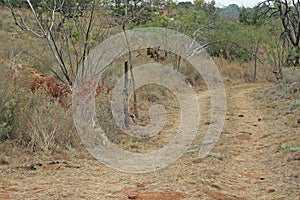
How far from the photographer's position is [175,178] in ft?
13.6

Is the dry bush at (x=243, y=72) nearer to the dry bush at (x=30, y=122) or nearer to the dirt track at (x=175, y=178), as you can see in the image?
the dirt track at (x=175, y=178)

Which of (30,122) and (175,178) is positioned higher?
(30,122)

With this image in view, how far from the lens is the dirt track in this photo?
368 centimetres

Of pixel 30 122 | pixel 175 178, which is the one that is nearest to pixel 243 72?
pixel 30 122

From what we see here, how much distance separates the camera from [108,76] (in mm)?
9672

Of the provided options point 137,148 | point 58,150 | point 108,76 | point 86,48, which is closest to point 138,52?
point 108,76

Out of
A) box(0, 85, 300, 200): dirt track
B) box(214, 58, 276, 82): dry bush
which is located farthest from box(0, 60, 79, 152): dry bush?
box(214, 58, 276, 82): dry bush

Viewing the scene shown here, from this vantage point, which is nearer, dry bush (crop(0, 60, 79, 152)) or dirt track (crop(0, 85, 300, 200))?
dirt track (crop(0, 85, 300, 200))

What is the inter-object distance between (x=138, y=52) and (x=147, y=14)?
2.86m

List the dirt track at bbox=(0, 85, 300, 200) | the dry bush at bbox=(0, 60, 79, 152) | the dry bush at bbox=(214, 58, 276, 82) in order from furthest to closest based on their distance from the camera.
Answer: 1. the dry bush at bbox=(214, 58, 276, 82)
2. the dry bush at bbox=(0, 60, 79, 152)
3. the dirt track at bbox=(0, 85, 300, 200)

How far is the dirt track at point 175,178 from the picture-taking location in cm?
368

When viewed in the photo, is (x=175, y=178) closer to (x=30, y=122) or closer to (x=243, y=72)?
(x=30, y=122)

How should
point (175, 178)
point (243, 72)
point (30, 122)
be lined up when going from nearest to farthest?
1. point (175, 178)
2. point (30, 122)
3. point (243, 72)

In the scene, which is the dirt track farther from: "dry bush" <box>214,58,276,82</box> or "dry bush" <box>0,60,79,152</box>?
"dry bush" <box>214,58,276,82</box>
